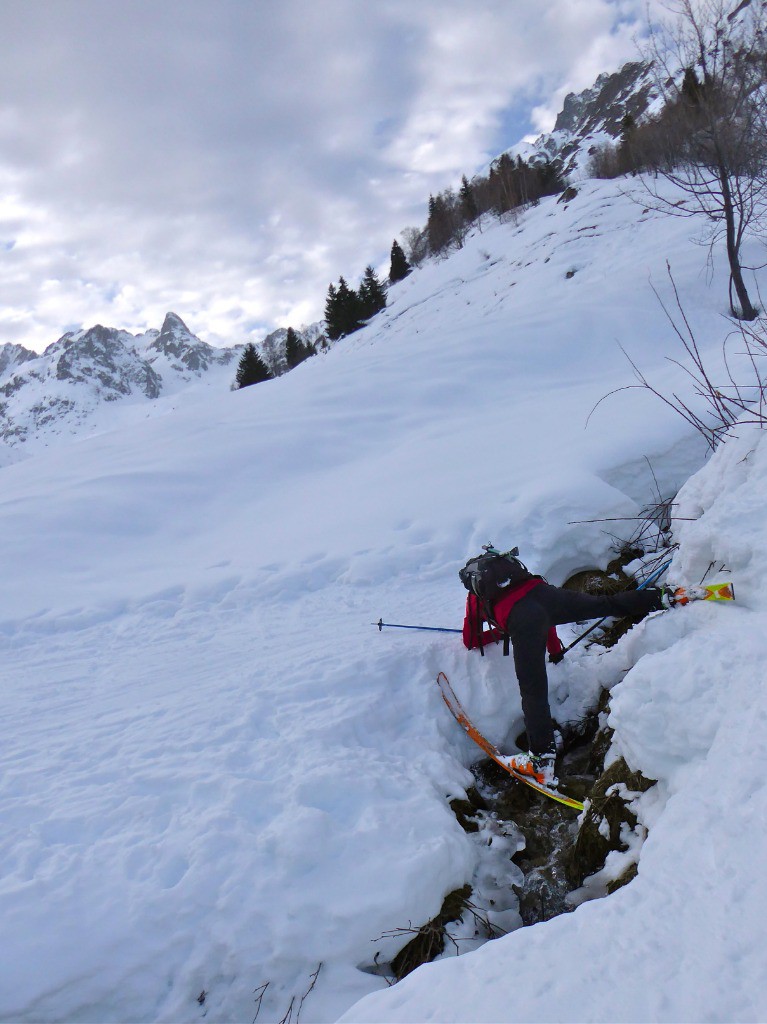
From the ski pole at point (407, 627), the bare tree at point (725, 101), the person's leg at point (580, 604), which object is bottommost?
the ski pole at point (407, 627)

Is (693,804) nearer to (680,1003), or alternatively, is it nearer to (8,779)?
(680,1003)

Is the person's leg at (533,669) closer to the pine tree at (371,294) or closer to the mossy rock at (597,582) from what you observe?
the mossy rock at (597,582)

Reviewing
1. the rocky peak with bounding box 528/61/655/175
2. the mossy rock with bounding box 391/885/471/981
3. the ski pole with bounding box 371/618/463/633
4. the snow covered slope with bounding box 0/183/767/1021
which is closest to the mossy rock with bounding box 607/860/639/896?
the snow covered slope with bounding box 0/183/767/1021

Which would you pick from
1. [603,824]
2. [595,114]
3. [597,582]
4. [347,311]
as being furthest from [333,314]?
[595,114]

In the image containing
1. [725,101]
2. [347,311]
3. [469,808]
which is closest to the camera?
[469,808]

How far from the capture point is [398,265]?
48531 millimetres

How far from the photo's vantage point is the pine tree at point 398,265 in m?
48.3

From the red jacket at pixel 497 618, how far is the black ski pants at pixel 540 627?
0.17ft

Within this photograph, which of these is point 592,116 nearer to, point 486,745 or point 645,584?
point 645,584

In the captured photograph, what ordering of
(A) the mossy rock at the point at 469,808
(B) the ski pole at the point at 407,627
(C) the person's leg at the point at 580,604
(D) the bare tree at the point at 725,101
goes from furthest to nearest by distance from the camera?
(D) the bare tree at the point at 725,101
(B) the ski pole at the point at 407,627
(C) the person's leg at the point at 580,604
(A) the mossy rock at the point at 469,808

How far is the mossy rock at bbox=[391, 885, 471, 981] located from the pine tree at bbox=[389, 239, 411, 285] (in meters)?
50.0

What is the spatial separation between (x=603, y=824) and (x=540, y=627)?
130cm

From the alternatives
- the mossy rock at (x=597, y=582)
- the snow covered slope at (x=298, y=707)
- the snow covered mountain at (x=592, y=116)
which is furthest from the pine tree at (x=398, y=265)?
the mossy rock at (x=597, y=582)

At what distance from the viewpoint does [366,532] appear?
7.18m
